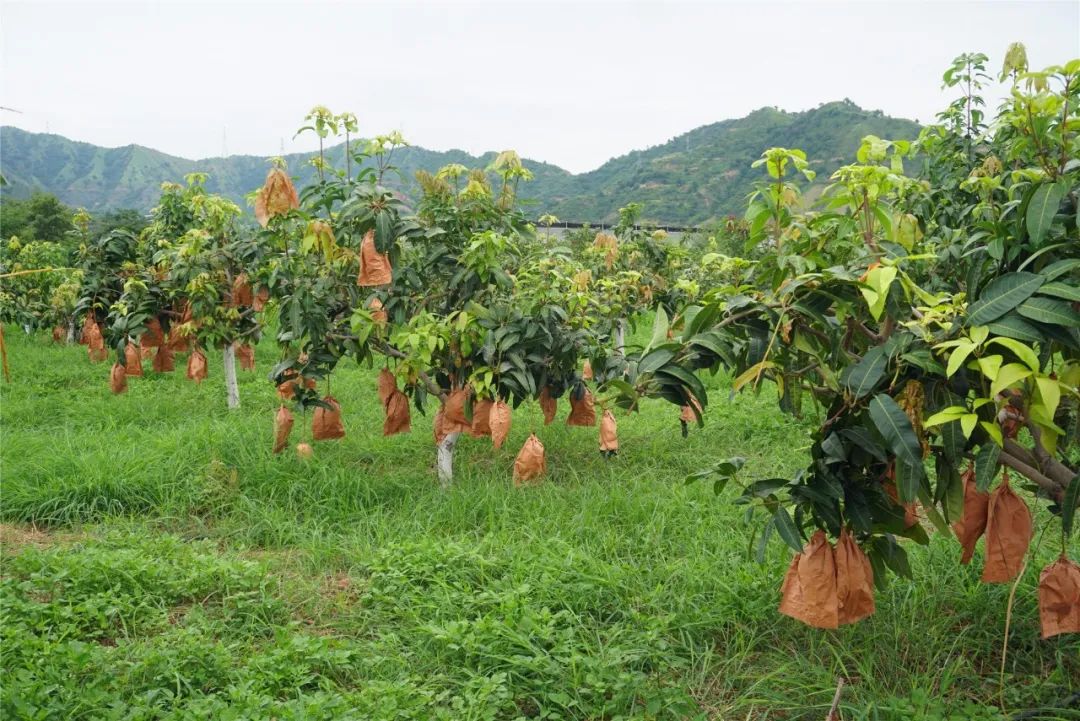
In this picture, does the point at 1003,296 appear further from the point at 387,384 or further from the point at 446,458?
the point at 446,458

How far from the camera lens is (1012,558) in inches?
65.6

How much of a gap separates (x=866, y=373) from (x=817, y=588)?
0.51m

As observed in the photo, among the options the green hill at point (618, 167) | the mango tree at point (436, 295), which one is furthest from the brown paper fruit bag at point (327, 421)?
the green hill at point (618, 167)

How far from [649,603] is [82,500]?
8.69ft

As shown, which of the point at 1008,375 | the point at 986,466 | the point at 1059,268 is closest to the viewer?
the point at 1008,375

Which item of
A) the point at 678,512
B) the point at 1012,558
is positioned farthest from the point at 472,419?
the point at 1012,558

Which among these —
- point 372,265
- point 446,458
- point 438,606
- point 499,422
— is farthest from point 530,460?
point 372,265

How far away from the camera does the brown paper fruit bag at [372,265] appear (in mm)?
3121

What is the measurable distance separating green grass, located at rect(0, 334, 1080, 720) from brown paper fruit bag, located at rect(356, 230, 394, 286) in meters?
1.00

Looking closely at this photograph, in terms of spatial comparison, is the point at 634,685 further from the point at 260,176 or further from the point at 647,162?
the point at 260,176

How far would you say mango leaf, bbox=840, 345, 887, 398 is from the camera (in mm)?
1480

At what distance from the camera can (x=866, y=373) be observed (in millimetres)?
1492

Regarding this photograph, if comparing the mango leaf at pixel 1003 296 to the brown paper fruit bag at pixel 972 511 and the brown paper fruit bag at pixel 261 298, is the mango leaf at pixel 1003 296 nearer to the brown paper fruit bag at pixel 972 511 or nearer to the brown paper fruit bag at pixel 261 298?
the brown paper fruit bag at pixel 972 511

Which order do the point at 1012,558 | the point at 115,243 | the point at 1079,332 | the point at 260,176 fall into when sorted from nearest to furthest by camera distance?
the point at 1079,332, the point at 1012,558, the point at 115,243, the point at 260,176
